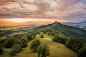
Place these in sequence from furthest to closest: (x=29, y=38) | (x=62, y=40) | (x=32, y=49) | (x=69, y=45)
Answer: (x=29, y=38)
(x=62, y=40)
(x=69, y=45)
(x=32, y=49)

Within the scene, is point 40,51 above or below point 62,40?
above

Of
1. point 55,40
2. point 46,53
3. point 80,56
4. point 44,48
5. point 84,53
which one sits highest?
point 44,48

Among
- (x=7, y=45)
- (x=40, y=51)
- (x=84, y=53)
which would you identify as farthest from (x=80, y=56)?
(x=7, y=45)

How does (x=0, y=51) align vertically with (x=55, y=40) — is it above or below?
above

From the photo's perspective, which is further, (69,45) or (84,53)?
(69,45)

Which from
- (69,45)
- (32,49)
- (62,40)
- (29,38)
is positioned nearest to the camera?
(32,49)

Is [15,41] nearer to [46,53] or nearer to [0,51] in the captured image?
[0,51]

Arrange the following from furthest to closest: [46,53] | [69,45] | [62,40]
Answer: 1. [62,40]
2. [69,45]
3. [46,53]

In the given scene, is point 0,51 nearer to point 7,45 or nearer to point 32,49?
point 7,45

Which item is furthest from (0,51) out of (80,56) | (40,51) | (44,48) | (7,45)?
(80,56)
